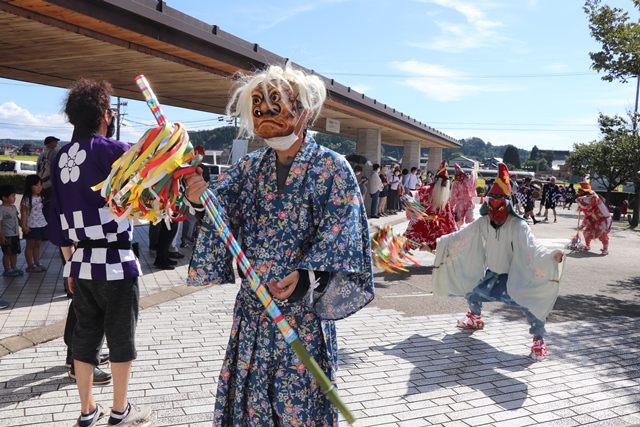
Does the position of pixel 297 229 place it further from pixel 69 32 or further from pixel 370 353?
pixel 69 32

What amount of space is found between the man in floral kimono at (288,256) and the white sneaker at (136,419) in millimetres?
1001

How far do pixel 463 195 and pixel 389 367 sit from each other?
22.6 ft

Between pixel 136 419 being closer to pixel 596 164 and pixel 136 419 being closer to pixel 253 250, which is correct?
pixel 253 250

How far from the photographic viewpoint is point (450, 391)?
4.10 meters

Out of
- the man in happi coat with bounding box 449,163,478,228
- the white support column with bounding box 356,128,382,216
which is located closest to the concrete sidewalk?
the man in happi coat with bounding box 449,163,478,228

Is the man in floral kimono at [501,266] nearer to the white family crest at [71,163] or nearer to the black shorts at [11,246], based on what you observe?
the white family crest at [71,163]

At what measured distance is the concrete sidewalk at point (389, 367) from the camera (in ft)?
11.8

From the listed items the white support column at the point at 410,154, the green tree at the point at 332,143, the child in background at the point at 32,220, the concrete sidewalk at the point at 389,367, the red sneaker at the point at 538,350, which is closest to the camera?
the concrete sidewalk at the point at 389,367

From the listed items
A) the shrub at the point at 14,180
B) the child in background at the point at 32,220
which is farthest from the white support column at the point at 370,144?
the shrub at the point at 14,180

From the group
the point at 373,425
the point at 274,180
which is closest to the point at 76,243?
the point at 274,180

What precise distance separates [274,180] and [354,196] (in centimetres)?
40

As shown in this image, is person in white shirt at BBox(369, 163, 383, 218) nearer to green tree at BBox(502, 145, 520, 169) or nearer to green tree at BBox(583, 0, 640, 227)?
green tree at BBox(583, 0, 640, 227)

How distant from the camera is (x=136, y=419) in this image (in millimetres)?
3152

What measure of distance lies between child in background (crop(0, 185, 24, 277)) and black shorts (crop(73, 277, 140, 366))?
460 cm
